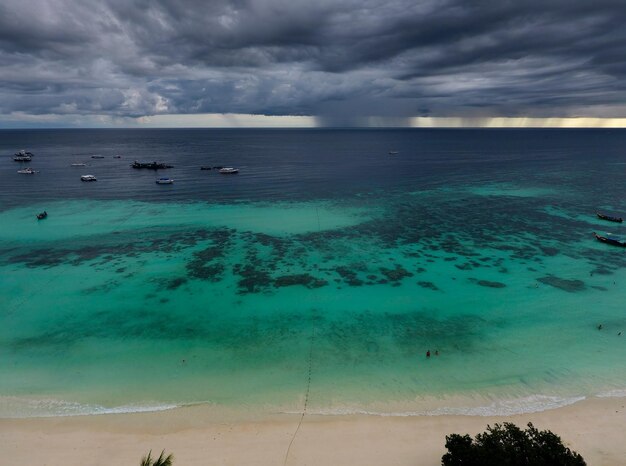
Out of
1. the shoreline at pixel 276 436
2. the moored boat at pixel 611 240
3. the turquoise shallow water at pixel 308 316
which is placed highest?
the moored boat at pixel 611 240

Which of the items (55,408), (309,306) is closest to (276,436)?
(55,408)

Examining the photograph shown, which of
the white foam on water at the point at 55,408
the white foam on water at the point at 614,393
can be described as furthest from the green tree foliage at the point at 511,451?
the white foam on water at the point at 55,408

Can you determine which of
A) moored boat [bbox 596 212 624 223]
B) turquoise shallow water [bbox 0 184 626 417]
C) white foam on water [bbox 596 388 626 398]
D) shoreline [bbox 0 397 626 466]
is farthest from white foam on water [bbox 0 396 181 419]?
moored boat [bbox 596 212 624 223]

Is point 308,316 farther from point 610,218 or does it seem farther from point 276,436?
point 610,218

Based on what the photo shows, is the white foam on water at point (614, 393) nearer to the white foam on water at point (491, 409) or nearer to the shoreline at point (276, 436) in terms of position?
the shoreline at point (276, 436)

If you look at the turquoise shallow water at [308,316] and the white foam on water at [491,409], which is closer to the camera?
the white foam on water at [491,409]
